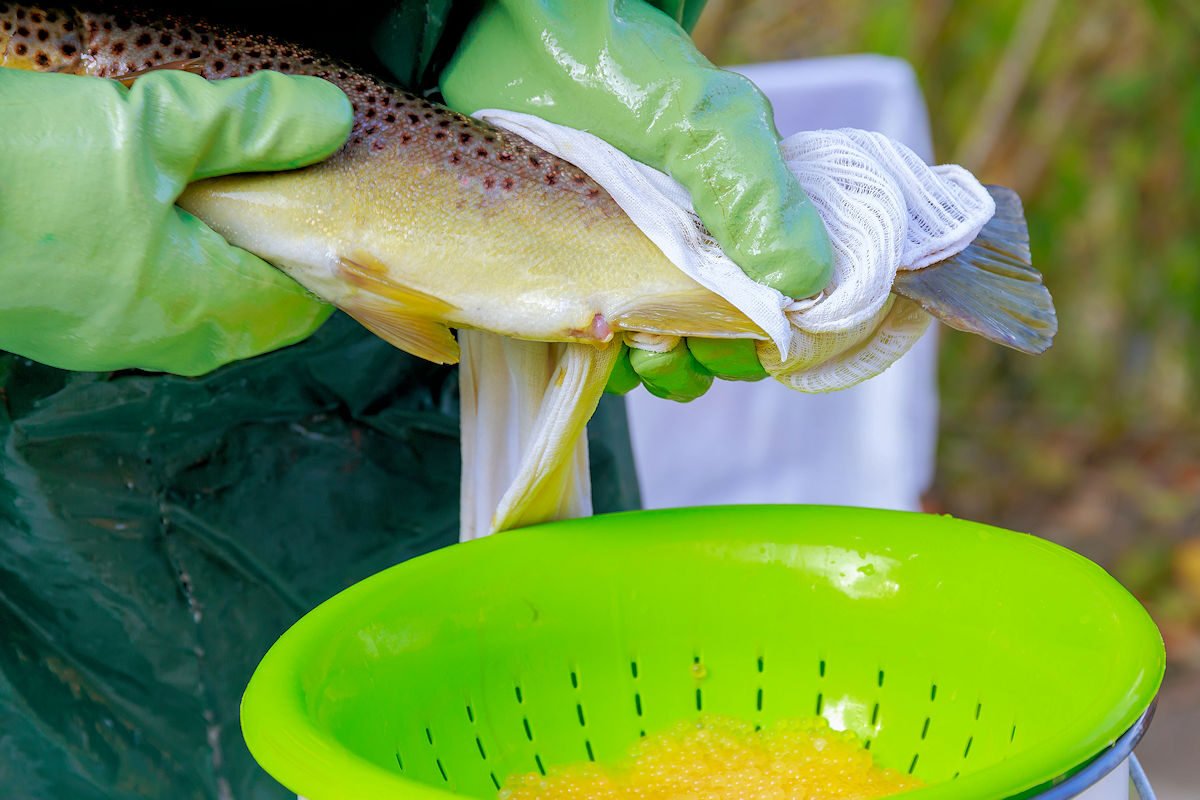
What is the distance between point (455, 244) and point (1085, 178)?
3.05m

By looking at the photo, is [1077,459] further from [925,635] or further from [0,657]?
[0,657]

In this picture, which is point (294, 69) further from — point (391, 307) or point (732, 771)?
point (732, 771)

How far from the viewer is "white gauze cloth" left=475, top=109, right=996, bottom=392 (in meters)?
0.92

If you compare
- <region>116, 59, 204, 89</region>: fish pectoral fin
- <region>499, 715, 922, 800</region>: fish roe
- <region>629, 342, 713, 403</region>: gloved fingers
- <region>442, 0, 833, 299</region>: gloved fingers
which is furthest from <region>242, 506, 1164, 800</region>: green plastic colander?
<region>116, 59, 204, 89</region>: fish pectoral fin

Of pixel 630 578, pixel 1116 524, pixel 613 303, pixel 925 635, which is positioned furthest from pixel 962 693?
pixel 1116 524

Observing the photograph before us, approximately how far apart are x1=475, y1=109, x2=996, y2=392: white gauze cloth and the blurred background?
101 inches

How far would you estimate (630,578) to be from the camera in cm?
106

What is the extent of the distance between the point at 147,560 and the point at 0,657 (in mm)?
139

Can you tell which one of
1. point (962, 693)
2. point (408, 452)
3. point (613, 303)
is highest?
point (613, 303)

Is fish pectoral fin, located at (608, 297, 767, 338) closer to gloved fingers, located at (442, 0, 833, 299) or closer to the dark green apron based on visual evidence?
gloved fingers, located at (442, 0, 833, 299)

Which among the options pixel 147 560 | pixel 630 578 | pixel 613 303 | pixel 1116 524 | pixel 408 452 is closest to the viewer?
pixel 613 303

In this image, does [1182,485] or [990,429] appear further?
[990,429]

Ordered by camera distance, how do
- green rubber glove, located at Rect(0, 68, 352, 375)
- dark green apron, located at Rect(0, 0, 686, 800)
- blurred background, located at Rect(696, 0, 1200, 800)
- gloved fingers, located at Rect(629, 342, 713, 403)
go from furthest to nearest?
blurred background, located at Rect(696, 0, 1200, 800)
dark green apron, located at Rect(0, 0, 686, 800)
gloved fingers, located at Rect(629, 342, 713, 403)
green rubber glove, located at Rect(0, 68, 352, 375)

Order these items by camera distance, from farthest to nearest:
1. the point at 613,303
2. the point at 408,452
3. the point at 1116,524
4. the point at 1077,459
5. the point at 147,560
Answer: the point at 1077,459, the point at 1116,524, the point at 408,452, the point at 147,560, the point at 613,303
